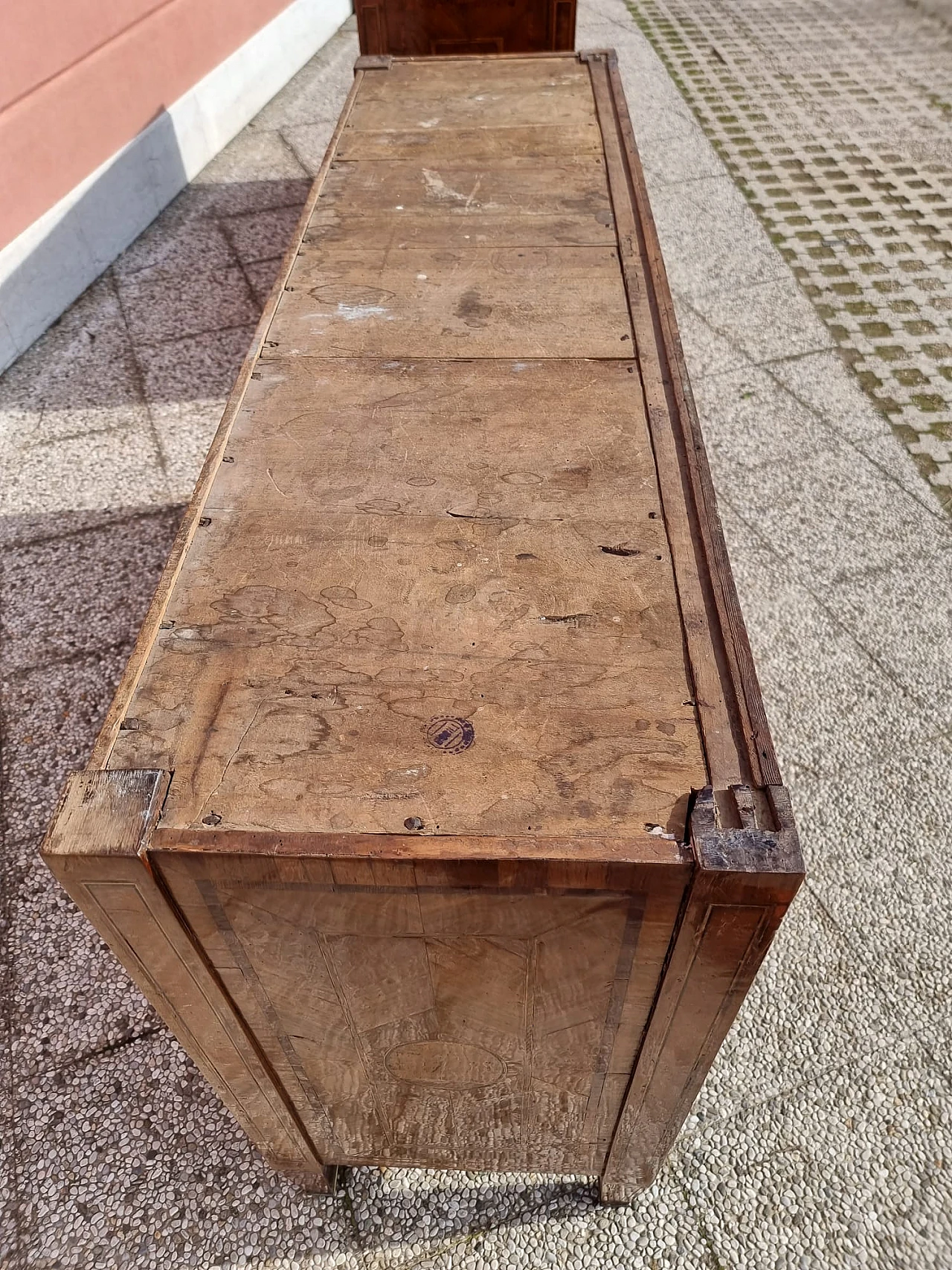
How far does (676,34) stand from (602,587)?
8.31 m

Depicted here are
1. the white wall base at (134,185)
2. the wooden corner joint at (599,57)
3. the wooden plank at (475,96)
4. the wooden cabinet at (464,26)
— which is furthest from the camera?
the wooden cabinet at (464,26)

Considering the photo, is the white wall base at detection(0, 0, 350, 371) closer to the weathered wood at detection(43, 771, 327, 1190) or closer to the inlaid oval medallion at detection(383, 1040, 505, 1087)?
the weathered wood at detection(43, 771, 327, 1190)

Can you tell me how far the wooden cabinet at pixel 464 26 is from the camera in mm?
4629

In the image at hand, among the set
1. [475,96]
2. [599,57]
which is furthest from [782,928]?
[599,57]

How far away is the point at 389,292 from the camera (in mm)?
2568

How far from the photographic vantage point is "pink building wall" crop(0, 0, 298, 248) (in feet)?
13.6

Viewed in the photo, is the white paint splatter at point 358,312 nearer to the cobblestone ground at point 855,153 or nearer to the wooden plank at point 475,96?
the wooden plank at point 475,96

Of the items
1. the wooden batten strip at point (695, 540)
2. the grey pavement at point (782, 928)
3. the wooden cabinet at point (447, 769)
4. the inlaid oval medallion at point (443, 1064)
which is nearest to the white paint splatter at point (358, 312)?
the wooden cabinet at point (447, 769)

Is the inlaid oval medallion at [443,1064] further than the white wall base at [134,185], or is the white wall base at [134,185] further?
the white wall base at [134,185]

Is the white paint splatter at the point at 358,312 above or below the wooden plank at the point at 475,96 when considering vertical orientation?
below

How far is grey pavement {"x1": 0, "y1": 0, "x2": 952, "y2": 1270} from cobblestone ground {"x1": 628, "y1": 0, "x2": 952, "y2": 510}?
0.80ft

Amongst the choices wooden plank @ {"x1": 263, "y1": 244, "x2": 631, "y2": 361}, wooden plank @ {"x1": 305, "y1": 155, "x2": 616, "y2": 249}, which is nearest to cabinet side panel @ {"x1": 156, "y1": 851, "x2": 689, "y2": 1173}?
wooden plank @ {"x1": 263, "y1": 244, "x2": 631, "y2": 361}

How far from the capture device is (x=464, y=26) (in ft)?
15.5

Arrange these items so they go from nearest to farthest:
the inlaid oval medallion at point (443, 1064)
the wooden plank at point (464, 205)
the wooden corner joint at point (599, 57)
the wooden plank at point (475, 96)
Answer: the inlaid oval medallion at point (443, 1064) → the wooden plank at point (464, 205) → the wooden plank at point (475, 96) → the wooden corner joint at point (599, 57)
